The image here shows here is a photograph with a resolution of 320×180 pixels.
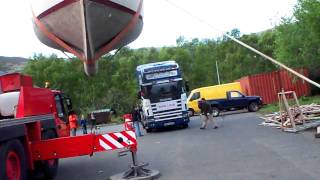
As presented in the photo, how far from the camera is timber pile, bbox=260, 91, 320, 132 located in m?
17.8

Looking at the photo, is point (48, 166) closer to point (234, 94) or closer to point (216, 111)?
point (216, 111)

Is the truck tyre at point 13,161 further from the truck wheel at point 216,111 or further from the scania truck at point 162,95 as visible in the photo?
the truck wheel at point 216,111

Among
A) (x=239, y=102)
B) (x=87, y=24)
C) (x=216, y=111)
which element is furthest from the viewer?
(x=239, y=102)

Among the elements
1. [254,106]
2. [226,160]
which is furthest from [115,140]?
[254,106]

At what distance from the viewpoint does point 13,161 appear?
9.60 metres

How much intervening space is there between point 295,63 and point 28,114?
2618cm

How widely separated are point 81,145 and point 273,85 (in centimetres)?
3309

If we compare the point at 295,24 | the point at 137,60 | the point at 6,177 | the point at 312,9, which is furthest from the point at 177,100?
the point at 137,60

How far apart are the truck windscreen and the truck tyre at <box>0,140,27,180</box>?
595 inches

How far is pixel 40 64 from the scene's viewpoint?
206ft

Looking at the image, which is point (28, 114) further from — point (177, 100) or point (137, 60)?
point (137, 60)

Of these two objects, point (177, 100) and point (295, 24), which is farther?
point (295, 24)

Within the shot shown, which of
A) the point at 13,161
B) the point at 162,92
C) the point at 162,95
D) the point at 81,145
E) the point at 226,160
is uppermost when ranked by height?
the point at 162,92

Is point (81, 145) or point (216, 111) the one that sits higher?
point (216, 111)
